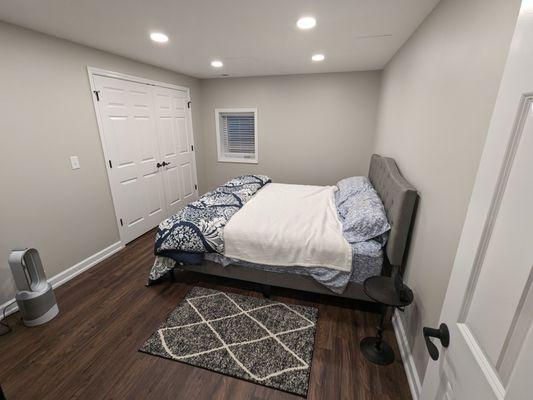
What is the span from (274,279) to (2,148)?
2486 millimetres

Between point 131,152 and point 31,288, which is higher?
point 131,152

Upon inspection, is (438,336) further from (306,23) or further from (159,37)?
(159,37)

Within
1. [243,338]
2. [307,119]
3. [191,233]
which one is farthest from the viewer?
[307,119]

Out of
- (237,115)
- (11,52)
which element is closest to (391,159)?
(237,115)

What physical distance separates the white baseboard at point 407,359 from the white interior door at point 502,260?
3.37 feet

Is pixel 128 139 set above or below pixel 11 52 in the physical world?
below

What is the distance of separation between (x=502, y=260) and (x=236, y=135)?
4766mm

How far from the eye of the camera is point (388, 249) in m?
2.00

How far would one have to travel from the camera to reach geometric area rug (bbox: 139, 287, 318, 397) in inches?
66.0

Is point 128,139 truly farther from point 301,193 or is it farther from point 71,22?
point 301,193

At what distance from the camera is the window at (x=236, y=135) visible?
15.6 feet

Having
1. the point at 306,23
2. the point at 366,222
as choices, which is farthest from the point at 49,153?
the point at 366,222

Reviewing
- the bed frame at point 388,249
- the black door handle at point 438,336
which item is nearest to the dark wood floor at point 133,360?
the bed frame at point 388,249

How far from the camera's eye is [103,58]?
2803 mm
